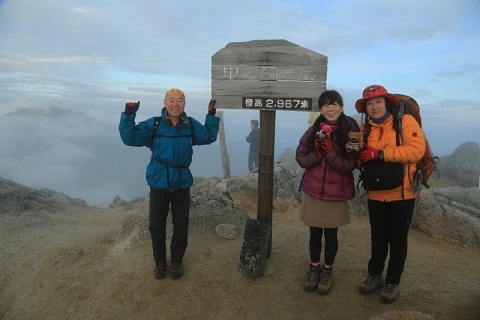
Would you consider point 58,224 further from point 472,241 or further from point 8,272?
point 472,241

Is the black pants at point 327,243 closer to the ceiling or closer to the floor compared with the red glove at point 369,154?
closer to the floor

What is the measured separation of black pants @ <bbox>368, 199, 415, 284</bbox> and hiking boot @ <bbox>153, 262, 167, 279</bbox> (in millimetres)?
3374

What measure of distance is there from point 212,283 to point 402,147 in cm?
355

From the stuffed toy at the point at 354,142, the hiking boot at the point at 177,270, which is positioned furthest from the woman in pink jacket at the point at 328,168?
the hiking boot at the point at 177,270

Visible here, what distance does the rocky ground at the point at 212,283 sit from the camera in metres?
4.60

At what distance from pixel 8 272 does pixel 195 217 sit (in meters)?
3.90

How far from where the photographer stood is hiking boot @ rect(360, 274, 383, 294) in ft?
15.4

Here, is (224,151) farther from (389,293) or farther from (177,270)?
(389,293)

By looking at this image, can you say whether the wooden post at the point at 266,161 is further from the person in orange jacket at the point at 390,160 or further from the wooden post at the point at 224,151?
the wooden post at the point at 224,151

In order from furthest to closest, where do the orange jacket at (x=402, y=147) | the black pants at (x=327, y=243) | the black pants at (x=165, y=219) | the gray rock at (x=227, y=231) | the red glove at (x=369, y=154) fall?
the gray rock at (x=227, y=231)
the black pants at (x=165, y=219)
the black pants at (x=327, y=243)
the red glove at (x=369, y=154)
the orange jacket at (x=402, y=147)

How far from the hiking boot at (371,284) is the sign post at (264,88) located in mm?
1575

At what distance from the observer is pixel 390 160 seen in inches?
156

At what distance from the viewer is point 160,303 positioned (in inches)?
195

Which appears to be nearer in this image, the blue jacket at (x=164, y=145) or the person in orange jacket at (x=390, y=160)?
the person in orange jacket at (x=390, y=160)
